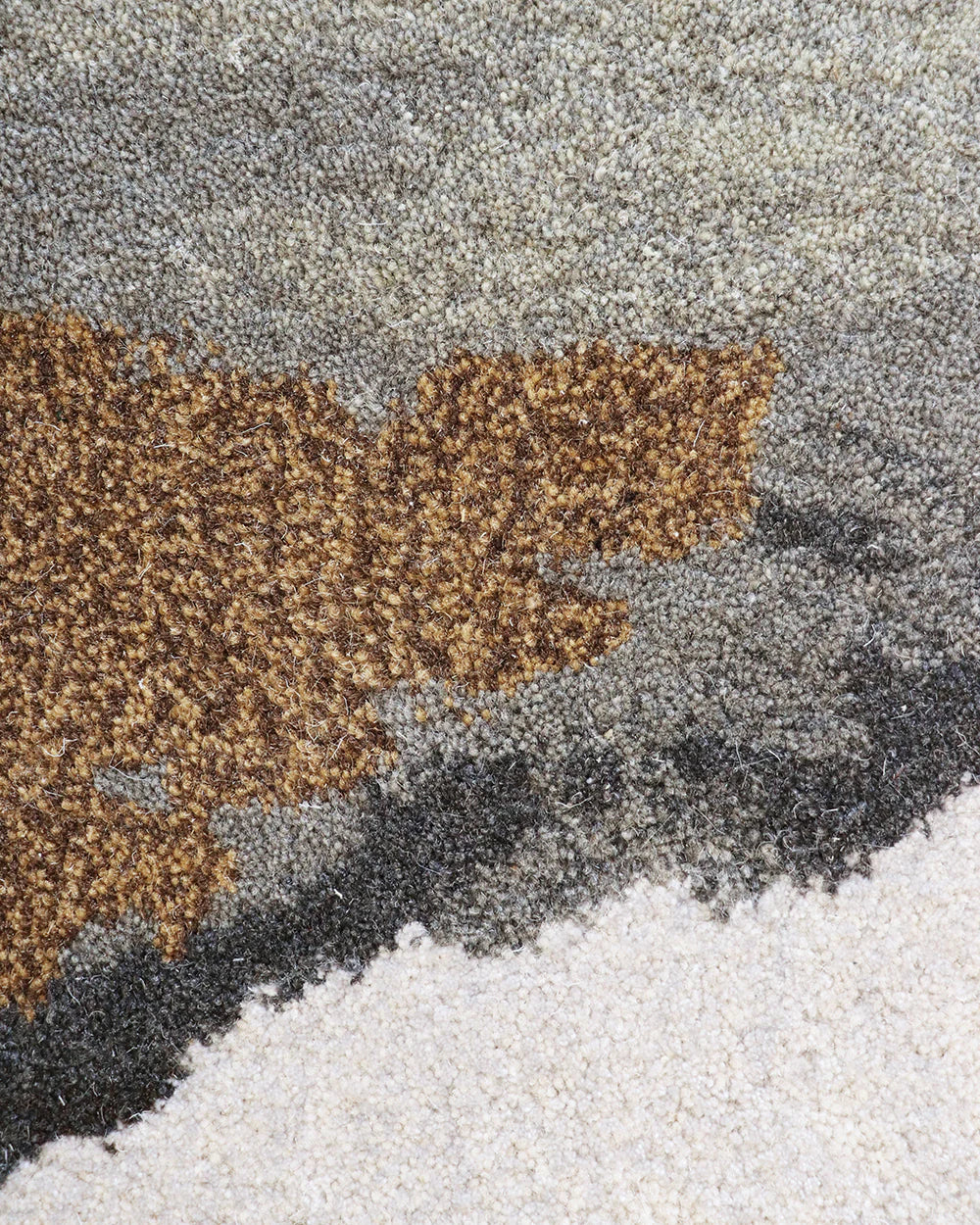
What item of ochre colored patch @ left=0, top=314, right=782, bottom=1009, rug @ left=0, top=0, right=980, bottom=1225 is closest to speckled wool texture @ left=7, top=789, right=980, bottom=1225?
rug @ left=0, top=0, right=980, bottom=1225

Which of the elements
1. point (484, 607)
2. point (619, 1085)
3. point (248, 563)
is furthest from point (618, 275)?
point (619, 1085)

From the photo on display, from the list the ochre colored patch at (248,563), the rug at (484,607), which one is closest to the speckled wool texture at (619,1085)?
the rug at (484,607)

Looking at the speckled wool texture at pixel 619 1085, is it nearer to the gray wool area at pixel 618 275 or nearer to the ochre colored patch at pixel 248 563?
the gray wool area at pixel 618 275

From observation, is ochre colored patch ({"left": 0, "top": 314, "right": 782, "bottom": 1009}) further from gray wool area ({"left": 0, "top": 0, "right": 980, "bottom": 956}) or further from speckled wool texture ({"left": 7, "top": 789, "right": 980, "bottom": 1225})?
speckled wool texture ({"left": 7, "top": 789, "right": 980, "bottom": 1225})

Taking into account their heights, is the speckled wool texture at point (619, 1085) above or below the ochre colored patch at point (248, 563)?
below

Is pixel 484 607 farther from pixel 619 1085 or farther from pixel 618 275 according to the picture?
pixel 619 1085
